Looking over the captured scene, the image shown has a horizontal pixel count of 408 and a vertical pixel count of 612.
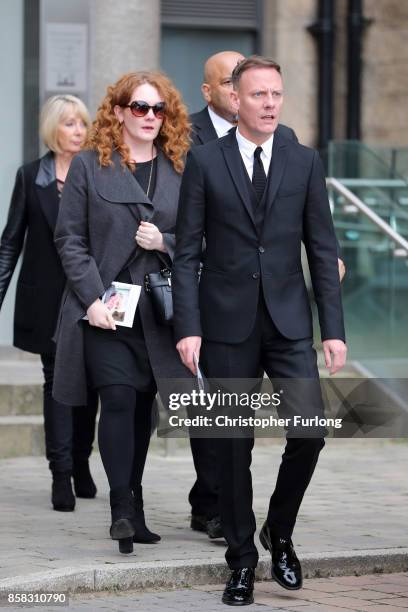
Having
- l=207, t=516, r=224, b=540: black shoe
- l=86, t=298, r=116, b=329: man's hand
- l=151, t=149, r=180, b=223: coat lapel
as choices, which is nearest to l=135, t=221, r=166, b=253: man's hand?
l=151, t=149, r=180, b=223: coat lapel

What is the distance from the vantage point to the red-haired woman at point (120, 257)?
6758 mm

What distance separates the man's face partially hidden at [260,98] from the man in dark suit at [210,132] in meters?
1.03

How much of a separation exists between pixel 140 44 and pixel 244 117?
20.5ft

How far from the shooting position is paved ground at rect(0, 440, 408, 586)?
6773 millimetres

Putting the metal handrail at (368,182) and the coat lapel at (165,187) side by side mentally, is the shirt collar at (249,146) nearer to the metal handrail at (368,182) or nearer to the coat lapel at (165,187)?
the coat lapel at (165,187)

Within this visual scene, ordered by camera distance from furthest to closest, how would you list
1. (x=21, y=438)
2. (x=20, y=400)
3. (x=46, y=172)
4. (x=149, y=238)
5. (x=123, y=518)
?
(x=20, y=400) → (x=21, y=438) → (x=46, y=172) → (x=149, y=238) → (x=123, y=518)

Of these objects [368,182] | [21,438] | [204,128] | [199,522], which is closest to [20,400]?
[21,438]

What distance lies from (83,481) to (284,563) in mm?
2385

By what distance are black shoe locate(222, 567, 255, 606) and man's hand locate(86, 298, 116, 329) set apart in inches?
46.5

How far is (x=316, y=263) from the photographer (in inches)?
247

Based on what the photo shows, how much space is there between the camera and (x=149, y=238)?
678cm

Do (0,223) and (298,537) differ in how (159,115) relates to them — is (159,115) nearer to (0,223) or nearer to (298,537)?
(298,537)

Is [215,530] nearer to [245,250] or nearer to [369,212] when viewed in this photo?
[245,250]

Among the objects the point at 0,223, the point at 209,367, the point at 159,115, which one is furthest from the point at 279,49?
the point at 209,367
